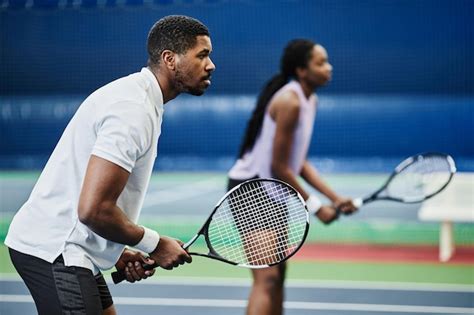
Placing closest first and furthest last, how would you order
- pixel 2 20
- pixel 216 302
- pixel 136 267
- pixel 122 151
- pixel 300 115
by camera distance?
pixel 122 151 → pixel 136 267 → pixel 300 115 → pixel 216 302 → pixel 2 20

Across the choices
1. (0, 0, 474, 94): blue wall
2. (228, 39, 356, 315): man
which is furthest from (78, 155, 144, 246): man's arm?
(0, 0, 474, 94): blue wall

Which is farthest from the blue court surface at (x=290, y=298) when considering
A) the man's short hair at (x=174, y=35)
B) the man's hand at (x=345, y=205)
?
the man's short hair at (x=174, y=35)

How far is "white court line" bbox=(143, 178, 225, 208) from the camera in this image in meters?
10.5

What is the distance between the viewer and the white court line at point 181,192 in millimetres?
10538

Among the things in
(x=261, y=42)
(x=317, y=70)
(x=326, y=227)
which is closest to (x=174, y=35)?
(x=317, y=70)

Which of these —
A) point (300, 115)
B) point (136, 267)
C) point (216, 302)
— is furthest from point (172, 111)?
point (136, 267)

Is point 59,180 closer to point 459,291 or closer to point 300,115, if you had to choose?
point 300,115

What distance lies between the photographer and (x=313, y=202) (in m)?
4.61

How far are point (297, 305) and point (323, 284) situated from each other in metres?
0.62

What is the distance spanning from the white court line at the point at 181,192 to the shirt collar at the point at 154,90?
7.25m

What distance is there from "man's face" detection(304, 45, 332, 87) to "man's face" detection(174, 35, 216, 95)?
1.95 meters

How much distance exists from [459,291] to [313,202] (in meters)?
1.71

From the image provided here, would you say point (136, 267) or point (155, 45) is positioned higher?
point (155, 45)

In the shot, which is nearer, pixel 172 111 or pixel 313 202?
pixel 313 202
